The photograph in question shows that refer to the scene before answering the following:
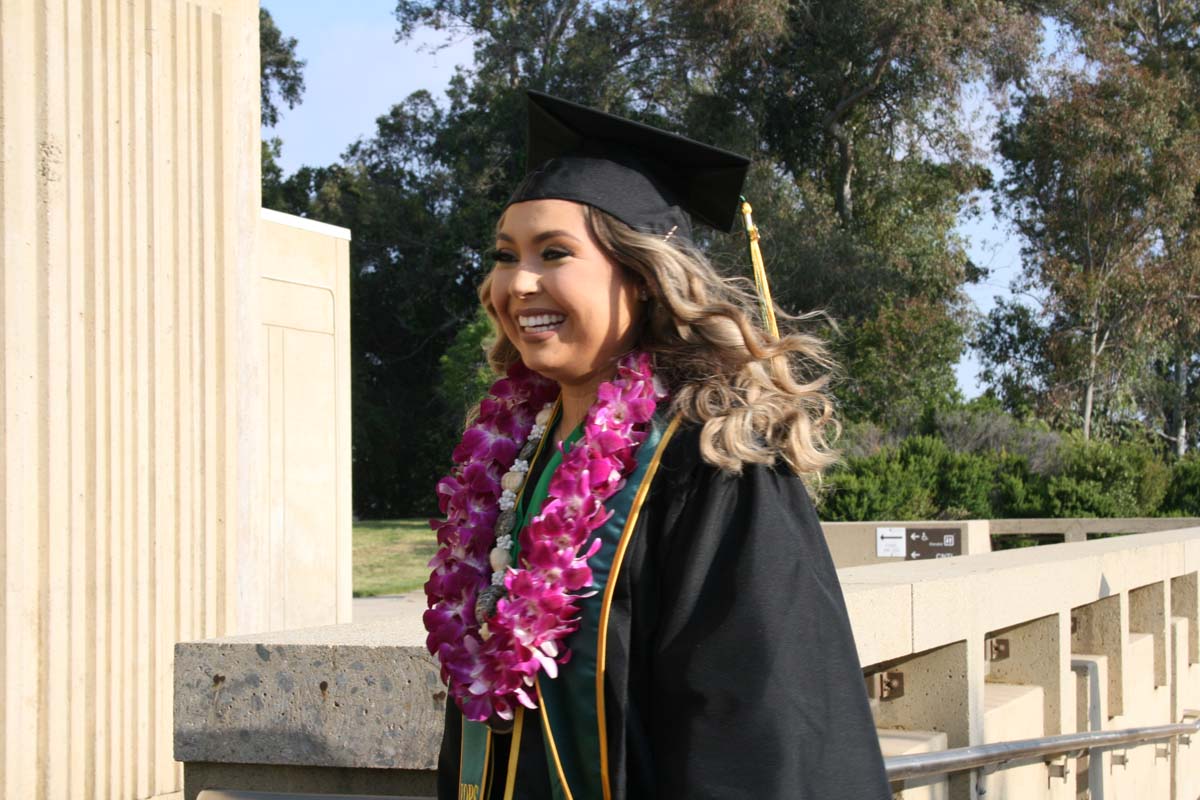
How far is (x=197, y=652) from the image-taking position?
2.89m

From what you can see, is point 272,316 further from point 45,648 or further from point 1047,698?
point 1047,698

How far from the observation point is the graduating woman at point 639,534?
185 cm

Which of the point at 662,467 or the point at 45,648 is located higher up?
the point at 662,467

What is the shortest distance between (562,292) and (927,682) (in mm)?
2564

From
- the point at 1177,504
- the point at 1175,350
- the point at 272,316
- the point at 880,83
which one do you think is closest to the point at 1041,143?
the point at 880,83

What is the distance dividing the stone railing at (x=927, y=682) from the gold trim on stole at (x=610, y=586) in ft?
2.77

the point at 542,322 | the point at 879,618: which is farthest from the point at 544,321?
the point at 879,618

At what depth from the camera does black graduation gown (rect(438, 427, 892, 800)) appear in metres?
1.81

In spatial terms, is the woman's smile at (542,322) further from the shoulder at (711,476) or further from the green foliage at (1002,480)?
the green foliage at (1002,480)

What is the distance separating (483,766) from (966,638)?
251cm

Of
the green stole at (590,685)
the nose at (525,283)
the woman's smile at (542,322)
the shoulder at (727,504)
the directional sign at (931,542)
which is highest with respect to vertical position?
the nose at (525,283)

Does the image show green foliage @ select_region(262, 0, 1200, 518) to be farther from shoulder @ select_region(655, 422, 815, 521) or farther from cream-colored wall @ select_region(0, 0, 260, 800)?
shoulder @ select_region(655, 422, 815, 521)

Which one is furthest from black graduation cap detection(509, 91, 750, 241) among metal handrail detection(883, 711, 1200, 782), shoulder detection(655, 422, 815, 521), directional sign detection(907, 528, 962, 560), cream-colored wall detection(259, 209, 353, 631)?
directional sign detection(907, 528, 962, 560)

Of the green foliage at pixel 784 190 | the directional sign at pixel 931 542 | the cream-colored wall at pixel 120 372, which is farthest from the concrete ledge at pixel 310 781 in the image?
the green foliage at pixel 784 190
